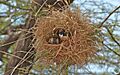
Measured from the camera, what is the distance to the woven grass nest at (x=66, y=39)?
1.19 metres

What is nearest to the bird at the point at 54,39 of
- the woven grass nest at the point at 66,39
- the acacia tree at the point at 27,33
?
the woven grass nest at the point at 66,39

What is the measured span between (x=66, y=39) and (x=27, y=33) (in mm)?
261

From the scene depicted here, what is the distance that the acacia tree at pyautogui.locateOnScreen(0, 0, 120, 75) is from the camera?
4.72 ft

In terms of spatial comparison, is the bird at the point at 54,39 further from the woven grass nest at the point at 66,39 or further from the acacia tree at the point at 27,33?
the acacia tree at the point at 27,33

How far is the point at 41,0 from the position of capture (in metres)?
1.61

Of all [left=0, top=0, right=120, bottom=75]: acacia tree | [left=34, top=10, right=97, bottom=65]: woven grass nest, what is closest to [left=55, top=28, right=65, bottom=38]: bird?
[left=34, top=10, right=97, bottom=65]: woven grass nest

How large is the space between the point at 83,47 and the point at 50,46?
11 centimetres

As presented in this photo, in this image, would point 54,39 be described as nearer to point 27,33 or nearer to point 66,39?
point 66,39

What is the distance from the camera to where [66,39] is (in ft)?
3.90

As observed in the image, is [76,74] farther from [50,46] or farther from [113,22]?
[113,22]

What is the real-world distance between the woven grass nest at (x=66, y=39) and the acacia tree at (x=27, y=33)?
3.2 inches

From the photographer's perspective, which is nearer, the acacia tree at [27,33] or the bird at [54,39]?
the bird at [54,39]

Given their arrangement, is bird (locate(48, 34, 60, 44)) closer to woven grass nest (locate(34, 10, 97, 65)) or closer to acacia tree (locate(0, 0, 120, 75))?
woven grass nest (locate(34, 10, 97, 65))

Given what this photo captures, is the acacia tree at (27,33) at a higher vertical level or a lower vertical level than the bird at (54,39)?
lower
